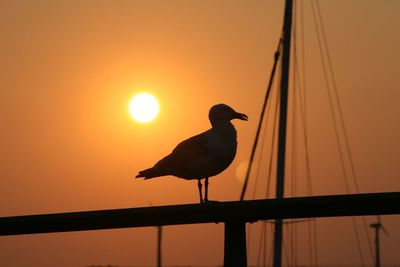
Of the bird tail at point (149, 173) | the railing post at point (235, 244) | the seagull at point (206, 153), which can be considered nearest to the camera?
the railing post at point (235, 244)

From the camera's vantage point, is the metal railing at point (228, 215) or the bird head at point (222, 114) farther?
the bird head at point (222, 114)

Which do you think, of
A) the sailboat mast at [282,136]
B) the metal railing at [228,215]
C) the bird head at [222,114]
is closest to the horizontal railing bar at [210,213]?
the metal railing at [228,215]

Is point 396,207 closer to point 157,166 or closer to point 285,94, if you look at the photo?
point 157,166

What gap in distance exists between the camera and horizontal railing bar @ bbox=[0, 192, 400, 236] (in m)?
3.66

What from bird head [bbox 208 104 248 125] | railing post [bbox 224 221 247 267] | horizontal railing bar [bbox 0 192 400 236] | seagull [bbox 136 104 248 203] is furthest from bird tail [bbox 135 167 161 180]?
railing post [bbox 224 221 247 267]

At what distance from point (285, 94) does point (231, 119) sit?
19663 mm

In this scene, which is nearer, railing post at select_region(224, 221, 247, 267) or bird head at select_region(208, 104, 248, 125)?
railing post at select_region(224, 221, 247, 267)

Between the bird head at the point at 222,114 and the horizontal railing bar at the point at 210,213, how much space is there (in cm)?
594

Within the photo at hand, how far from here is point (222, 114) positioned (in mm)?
10383

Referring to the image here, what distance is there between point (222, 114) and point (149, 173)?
1.41 m

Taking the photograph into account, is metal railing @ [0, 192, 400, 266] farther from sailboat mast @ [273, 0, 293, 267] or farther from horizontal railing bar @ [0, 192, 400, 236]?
sailboat mast @ [273, 0, 293, 267]

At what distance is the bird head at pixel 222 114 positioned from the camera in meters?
10.2

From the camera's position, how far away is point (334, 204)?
368 cm

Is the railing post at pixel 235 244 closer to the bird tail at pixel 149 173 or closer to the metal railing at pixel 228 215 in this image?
the metal railing at pixel 228 215
